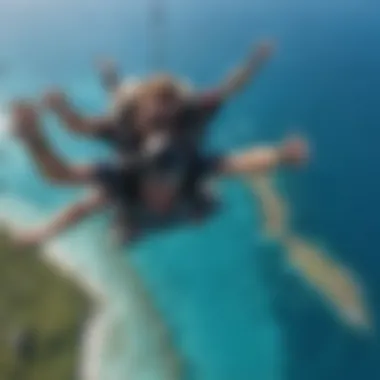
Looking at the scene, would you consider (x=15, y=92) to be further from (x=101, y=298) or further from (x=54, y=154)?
(x=101, y=298)

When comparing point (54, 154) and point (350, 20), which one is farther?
point (350, 20)

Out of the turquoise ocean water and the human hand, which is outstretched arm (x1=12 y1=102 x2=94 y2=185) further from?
the human hand

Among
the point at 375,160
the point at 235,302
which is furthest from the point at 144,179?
the point at 375,160

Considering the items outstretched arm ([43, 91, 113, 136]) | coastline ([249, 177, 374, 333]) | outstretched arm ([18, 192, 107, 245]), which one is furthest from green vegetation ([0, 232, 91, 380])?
coastline ([249, 177, 374, 333])

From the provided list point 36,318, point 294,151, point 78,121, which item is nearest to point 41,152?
point 78,121

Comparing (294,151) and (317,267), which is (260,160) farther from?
(317,267)

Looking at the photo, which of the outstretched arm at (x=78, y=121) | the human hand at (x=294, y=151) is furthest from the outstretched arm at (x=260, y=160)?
the outstretched arm at (x=78, y=121)

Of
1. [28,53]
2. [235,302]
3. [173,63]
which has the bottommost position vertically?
[235,302]
